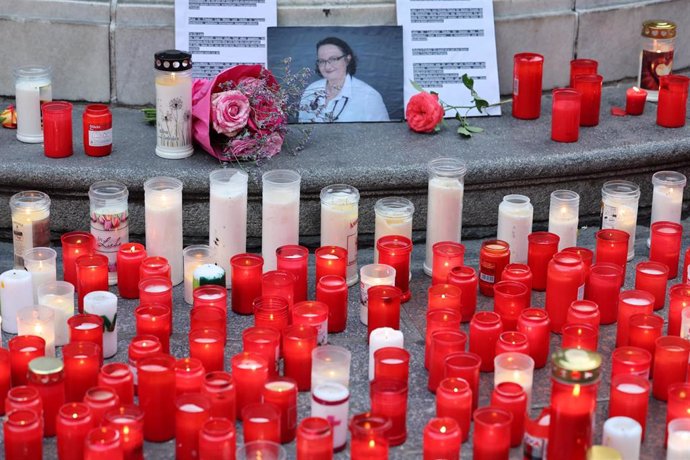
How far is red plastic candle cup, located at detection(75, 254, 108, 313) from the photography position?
4070 millimetres

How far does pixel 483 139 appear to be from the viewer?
5.05 m

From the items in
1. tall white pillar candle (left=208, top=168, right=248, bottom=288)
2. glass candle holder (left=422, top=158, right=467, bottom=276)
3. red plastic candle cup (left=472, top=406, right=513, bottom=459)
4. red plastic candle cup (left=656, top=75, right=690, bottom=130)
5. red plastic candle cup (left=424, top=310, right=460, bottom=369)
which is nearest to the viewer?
red plastic candle cup (left=472, top=406, right=513, bottom=459)

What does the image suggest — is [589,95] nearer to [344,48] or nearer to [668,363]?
[344,48]

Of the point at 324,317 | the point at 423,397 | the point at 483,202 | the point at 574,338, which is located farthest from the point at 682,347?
the point at 483,202

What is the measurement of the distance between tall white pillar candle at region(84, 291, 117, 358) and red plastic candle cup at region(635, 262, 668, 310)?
1649mm

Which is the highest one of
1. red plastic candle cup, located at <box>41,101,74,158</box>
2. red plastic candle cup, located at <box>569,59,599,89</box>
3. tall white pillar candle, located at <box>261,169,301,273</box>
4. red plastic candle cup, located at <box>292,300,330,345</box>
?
red plastic candle cup, located at <box>569,59,599,89</box>

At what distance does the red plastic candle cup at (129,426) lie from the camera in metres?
3.14

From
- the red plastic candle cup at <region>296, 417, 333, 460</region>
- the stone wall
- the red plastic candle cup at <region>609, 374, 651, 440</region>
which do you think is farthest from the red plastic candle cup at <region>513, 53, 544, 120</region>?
the red plastic candle cup at <region>296, 417, 333, 460</region>

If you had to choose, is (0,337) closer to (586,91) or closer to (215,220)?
(215,220)

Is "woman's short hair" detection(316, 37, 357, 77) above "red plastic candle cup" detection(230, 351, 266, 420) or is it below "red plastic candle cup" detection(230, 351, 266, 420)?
above

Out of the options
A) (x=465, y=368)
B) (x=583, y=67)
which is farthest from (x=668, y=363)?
(x=583, y=67)

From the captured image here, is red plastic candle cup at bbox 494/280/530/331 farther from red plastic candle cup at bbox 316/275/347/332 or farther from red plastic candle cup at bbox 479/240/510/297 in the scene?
red plastic candle cup at bbox 316/275/347/332

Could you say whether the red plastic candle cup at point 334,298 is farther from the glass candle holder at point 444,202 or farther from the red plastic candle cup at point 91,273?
the red plastic candle cup at point 91,273

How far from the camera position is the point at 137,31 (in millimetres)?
5230
